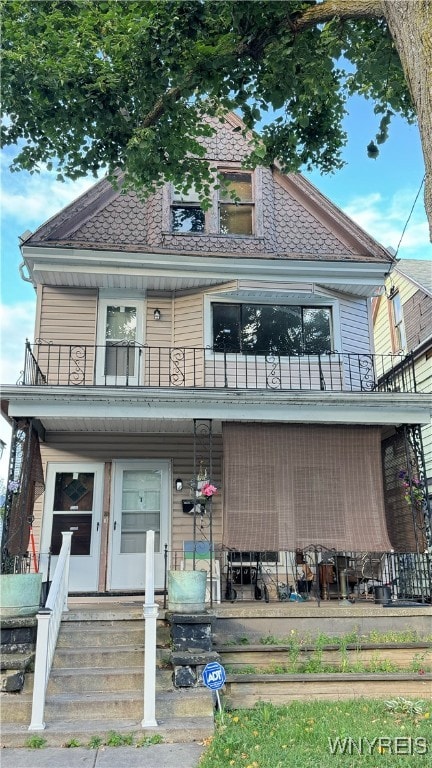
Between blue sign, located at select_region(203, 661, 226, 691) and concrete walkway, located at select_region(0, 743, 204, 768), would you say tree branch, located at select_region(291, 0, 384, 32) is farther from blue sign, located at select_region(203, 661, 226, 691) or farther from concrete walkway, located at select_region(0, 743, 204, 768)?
concrete walkway, located at select_region(0, 743, 204, 768)

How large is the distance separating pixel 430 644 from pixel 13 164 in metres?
8.46

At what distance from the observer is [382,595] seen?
320 inches

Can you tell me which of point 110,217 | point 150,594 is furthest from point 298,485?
point 110,217

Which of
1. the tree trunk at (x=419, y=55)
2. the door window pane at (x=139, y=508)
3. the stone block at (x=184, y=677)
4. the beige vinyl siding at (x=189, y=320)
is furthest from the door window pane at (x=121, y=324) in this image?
the tree trunk at (x=419, y=55)

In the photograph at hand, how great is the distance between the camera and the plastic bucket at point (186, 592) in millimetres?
6172

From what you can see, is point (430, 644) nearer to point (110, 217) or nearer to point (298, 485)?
point (298, 485)

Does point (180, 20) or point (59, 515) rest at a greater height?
point (180, 20)

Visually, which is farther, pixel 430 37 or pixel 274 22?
pixel 274 22

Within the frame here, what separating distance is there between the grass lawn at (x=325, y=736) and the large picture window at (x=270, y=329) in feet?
21.3

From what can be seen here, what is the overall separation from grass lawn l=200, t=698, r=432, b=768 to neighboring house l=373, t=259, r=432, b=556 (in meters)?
9.38

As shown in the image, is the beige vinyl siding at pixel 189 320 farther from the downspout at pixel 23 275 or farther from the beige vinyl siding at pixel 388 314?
the beige vinyl siding at pixel 388 314

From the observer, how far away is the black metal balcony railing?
34.2 feet

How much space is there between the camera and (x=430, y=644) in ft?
22.4

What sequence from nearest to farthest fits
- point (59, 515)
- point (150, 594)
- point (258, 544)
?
1. point (150, 594)
2. point (258, 544)
3. point (59, 515)
